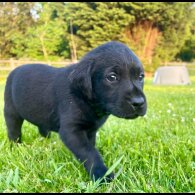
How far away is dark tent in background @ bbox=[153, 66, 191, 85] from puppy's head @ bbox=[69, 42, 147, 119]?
13.8 meters

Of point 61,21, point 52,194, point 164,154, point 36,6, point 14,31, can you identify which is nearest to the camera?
point 52,194

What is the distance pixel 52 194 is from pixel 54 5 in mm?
25238

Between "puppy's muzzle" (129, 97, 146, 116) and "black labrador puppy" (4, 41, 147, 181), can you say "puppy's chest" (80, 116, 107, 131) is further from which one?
"puppy's muzzle" (129, 97, 146, 116)

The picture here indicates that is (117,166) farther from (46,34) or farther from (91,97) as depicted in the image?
(46,34)

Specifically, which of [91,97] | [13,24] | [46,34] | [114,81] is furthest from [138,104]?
[46,34]

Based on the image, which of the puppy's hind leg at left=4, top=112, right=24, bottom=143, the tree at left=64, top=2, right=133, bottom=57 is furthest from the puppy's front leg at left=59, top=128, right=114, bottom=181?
the tree at left=64, top=2, right=133, bottom=57

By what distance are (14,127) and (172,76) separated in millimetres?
13626

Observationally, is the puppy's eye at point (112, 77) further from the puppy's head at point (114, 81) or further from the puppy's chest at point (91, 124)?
the puppy's chest at point (91, 124)

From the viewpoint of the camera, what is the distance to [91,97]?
2.37m

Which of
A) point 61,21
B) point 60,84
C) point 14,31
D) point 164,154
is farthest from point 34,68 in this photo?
point 61,21

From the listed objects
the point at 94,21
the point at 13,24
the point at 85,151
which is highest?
the point at 85,151

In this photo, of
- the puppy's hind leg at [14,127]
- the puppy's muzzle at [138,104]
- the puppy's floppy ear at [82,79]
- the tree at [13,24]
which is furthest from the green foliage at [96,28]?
the puppy's muzzle at [138,104]

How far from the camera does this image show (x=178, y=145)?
2779 mm

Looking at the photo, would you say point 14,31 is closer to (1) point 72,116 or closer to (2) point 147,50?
(2) point 147,50
